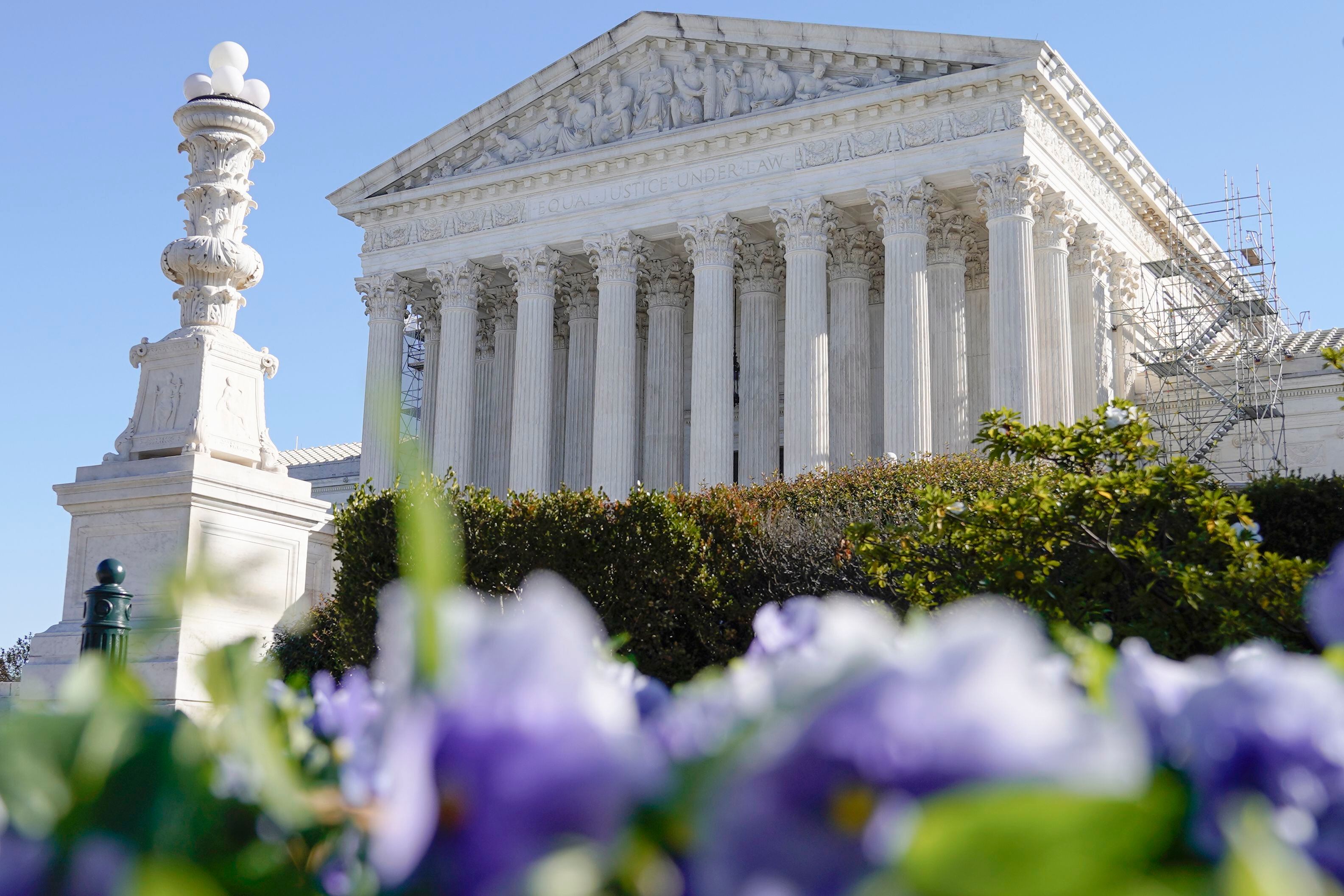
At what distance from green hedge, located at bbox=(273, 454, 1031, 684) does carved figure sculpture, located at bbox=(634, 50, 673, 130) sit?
20.2m

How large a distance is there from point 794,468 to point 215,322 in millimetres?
19593

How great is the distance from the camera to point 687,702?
1253mm

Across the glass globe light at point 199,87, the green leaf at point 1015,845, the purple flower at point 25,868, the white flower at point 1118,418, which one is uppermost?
the glass globe light at point 199,87

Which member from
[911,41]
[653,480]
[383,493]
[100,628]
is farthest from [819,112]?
[100,628]

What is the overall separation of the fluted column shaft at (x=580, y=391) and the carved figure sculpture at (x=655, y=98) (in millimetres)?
7226

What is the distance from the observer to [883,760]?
0.81m

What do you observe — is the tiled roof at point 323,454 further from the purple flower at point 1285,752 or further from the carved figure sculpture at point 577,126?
the purple flower at point 1285,752

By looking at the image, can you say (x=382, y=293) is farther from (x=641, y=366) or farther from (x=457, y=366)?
(x=641, y=366)

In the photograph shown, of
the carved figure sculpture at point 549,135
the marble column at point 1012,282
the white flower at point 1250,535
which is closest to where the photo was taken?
the white flower at point 1250,535

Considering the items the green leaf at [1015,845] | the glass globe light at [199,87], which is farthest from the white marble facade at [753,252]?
the green leaf at [1015,845]

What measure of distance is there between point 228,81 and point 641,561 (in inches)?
358

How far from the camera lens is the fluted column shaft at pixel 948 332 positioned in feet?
116

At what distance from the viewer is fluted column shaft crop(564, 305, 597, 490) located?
41.6 metres

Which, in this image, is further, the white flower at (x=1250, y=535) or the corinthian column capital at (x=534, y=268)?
the corinthian column capital at (x=534, y=268)
